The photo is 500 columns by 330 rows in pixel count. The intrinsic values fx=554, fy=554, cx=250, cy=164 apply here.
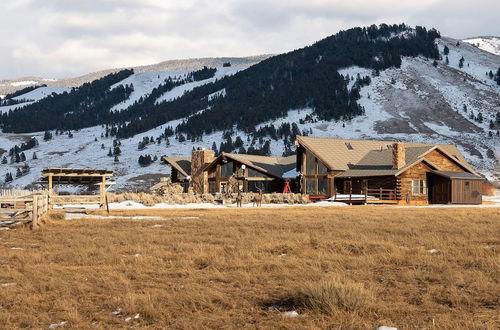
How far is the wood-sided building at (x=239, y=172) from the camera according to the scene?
56375 mm

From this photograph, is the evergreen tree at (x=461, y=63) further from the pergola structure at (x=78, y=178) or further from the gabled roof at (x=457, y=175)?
the pergola structure at (x=78, y=178)

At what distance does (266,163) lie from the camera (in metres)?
58.9

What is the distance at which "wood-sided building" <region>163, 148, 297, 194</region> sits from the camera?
56.4 m

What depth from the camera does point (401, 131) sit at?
405 ft

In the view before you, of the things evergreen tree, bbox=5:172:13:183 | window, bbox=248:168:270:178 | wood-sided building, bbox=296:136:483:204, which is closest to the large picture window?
wood-sided building, bbox=296:136:483:204

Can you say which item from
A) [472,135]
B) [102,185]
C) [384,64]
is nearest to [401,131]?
[472,135]

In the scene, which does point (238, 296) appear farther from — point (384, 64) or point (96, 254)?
point (384, 64)

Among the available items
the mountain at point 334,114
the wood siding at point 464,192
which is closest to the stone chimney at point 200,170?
the wood siding at point 464,192

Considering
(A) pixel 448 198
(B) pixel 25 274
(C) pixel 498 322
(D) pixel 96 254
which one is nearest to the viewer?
(C) pixel 498 322

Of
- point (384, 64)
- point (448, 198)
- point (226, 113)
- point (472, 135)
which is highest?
point (384, 64)

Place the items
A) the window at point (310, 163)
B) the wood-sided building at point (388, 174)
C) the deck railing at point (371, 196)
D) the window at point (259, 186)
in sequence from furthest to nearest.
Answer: the window at point (259, 186) → the window at point (310, 163) → the wood-sided building at point (388, 174) → the deck railing at point (371, 196)

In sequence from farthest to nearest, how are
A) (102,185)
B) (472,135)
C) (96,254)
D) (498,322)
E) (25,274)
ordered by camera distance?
(472,135), (102,185), (96,254), (25,274), (498,322)

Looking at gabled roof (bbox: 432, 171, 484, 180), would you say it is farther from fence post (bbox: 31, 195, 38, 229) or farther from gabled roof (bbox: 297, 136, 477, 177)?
fence post (bbox: 31, 195, 38, 229)

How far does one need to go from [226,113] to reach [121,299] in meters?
156
